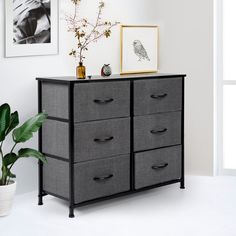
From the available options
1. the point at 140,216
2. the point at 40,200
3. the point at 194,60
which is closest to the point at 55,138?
the point at 40,200

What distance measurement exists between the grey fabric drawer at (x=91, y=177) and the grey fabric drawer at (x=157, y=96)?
0.39 m

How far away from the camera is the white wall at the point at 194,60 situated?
4.56 metres

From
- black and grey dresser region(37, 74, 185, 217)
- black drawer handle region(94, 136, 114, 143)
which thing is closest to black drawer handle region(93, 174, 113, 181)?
black and grey dresser region(37, 74, 185, 217)

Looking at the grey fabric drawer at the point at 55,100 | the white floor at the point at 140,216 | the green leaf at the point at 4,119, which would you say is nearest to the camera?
the white floor at the point at 140,216

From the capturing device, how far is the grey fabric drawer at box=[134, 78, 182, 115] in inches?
152

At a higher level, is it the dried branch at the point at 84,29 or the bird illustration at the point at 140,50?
the dried branch at the point at 84,29

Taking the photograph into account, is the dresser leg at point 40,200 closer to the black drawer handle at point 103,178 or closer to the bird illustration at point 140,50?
the black drawer handle at point 103,178

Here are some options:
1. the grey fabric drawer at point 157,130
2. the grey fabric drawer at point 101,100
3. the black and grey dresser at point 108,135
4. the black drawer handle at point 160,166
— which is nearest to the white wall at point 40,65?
the black and grey dresser at point 108,135

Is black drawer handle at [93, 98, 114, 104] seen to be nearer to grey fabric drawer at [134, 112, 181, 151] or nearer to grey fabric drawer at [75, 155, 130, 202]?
grey fabric drawer at [134, 112, 181, 151]

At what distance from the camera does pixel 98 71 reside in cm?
436

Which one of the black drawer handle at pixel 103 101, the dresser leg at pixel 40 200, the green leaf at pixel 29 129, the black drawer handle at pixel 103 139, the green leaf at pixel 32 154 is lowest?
the dresser leg at pixel 40 200

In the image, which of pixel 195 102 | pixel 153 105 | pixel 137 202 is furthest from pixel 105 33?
pixel 137 202

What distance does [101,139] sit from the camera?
365 centimetres

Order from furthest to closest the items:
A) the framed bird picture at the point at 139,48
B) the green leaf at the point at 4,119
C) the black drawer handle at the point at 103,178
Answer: the framed bird picture at the point at 139,48 < the black drawer handle at the point at 103,178 < the green leaf at the point at 4,119
